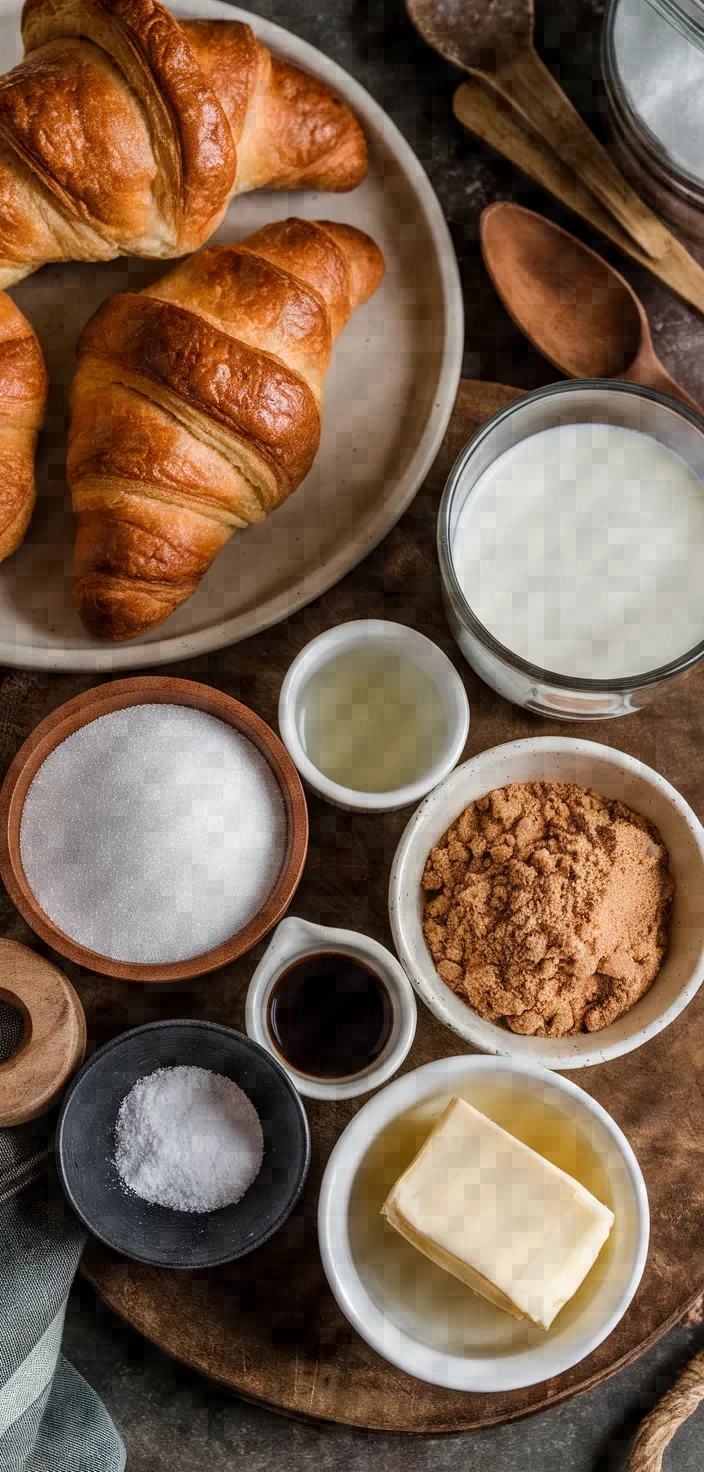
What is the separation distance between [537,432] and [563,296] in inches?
10.8

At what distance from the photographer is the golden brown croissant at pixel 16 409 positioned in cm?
133

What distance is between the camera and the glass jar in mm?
1424

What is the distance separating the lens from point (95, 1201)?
49.1 inches

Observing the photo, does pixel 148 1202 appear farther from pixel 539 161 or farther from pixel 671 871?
pixel 539 161

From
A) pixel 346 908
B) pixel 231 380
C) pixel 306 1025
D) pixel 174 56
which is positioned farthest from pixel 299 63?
pixel 306 1025

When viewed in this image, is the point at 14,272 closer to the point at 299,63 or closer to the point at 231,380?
the point at 231,380

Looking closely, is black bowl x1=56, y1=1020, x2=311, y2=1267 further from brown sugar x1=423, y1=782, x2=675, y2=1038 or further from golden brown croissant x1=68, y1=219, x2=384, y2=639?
golden brown croissant x1=68, y1=219, x2=384, y2=639

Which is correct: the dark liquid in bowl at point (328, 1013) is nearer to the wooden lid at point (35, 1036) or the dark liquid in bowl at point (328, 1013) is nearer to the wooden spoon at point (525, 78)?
the wooden lid at point (35, 1036)

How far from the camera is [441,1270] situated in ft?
4.12

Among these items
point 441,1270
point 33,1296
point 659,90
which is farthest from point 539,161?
point 33,1296

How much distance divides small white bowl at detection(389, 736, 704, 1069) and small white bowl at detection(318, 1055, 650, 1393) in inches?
2.0

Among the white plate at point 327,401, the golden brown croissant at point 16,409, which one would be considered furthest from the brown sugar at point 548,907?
the golden brown croissant at point 16,409

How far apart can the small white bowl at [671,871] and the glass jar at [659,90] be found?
75cm

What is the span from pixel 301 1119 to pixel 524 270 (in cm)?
108
